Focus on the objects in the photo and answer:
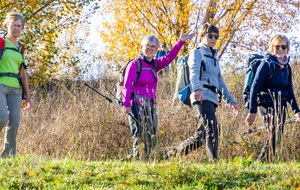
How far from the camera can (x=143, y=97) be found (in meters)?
4.56

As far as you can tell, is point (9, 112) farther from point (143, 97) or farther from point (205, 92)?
point (205, 92)

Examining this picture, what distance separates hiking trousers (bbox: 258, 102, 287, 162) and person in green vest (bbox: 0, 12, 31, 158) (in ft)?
10.8

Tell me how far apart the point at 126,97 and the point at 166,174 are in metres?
1.20

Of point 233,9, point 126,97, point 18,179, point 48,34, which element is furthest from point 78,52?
point 18,179

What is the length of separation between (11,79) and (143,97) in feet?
5.86

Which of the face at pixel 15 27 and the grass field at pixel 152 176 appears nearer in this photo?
the grass field at pixel 152 176

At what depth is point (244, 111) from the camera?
796cm

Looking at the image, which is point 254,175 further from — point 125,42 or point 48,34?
point 125,42

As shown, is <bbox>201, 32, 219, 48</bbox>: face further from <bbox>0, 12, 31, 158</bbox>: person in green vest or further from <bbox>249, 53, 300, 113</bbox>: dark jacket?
<bbox>0, 12, 31, 158</bbox>: person in green vest

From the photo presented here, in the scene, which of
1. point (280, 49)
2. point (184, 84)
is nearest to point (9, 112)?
point (184, 84)

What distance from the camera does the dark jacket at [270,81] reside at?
4359 millimetres

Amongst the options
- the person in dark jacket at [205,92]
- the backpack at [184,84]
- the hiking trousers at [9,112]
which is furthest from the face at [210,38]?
the hiking trousers at [9,112]

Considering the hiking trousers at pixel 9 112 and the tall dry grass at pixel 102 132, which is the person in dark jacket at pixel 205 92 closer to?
the tall dry grass at pixel 102 132

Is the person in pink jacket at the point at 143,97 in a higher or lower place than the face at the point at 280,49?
lower
